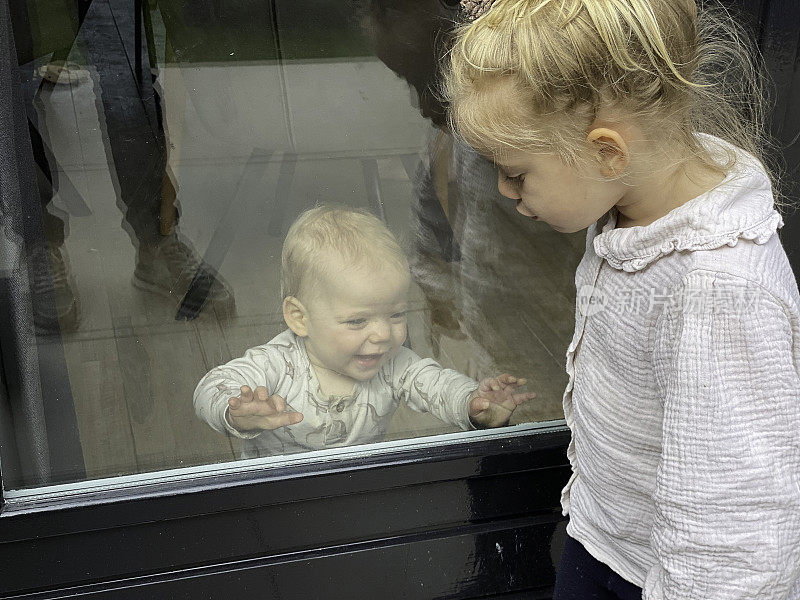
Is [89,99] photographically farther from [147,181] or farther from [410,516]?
[410,516]

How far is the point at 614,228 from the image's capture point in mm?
827

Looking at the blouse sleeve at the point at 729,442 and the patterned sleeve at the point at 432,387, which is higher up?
the blouse sleeve at the point at 729,442

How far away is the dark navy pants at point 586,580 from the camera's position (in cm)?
92

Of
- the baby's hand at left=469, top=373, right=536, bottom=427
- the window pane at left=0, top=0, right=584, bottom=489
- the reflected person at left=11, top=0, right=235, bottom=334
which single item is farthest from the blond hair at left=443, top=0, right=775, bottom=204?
the baby's hand at left=469, top=373, right=536, bottom=427

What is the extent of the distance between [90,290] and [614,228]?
→ 1.93 ft

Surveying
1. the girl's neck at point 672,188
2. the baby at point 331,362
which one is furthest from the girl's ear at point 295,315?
the girl's neck at point 672,188

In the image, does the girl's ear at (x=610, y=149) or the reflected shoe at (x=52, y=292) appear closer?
the girl's ear at (x=610, y=149)

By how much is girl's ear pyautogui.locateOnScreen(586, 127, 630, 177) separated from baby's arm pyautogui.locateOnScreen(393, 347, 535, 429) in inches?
18.5

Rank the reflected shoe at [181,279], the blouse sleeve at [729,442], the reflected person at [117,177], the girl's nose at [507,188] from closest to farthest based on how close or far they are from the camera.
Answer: the blouse sleeve at [729,442] → the girl's nose at [507,188] → the reflected person at [117,177] → the reflected shoe at [181,279]

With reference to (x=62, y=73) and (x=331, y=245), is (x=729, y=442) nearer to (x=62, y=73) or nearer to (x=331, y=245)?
(x=331, y=245)

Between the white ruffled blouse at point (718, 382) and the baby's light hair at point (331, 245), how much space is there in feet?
1.21

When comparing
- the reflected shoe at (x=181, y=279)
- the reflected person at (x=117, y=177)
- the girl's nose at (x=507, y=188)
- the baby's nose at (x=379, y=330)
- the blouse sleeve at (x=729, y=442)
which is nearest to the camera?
the blouse sleeve at (x=729, y=442)

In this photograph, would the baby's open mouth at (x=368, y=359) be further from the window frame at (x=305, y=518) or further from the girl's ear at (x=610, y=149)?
the girl's ear at (x=610, y=149)

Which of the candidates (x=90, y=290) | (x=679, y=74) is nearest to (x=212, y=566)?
(x=90, y=290)
